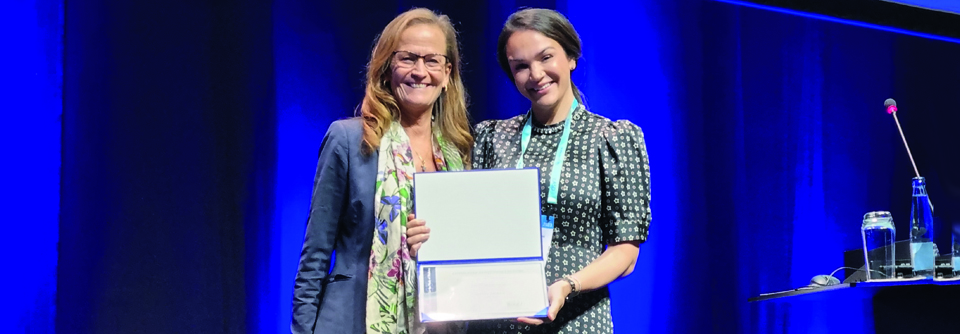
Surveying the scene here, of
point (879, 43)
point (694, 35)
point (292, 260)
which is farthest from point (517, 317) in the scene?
point (879, 43)

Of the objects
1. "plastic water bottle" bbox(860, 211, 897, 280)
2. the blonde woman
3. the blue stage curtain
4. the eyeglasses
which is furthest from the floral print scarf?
the blue stage curtain

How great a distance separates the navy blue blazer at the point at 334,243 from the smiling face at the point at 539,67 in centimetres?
38

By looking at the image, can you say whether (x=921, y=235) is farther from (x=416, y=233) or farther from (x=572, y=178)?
(x=416, y=233)

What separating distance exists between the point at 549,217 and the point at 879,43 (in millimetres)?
2675

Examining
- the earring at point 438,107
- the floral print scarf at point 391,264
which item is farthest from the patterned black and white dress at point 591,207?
the earring at point 438,107

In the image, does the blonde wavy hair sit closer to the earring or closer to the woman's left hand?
the earring

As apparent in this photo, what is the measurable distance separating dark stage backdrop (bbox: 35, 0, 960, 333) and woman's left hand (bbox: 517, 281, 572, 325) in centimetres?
176

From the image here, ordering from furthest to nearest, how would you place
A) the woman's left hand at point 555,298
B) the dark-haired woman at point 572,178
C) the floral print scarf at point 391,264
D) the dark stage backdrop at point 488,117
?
the dark stage backdrop at point 488,117 → the floral print scarf at point 391,264 → the dark-haired woman at point 572,178 → the woman's left hand at point 555,298

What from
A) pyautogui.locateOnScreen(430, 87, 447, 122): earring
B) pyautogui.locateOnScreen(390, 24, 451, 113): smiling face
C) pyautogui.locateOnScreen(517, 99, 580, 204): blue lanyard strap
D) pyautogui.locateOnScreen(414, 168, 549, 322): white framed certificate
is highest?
pyautogui.locateOnScreen(390, 24, 451, 113): smiling face

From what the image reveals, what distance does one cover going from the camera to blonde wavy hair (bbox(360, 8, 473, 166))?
76.0 inches

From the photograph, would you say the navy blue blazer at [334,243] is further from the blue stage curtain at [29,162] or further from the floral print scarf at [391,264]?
the blue stage curtain at [29,162]

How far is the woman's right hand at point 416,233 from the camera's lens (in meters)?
1.71

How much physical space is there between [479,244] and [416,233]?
Answer: 13 cm

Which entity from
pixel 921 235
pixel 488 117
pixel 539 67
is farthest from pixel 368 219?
pixel 921 235
